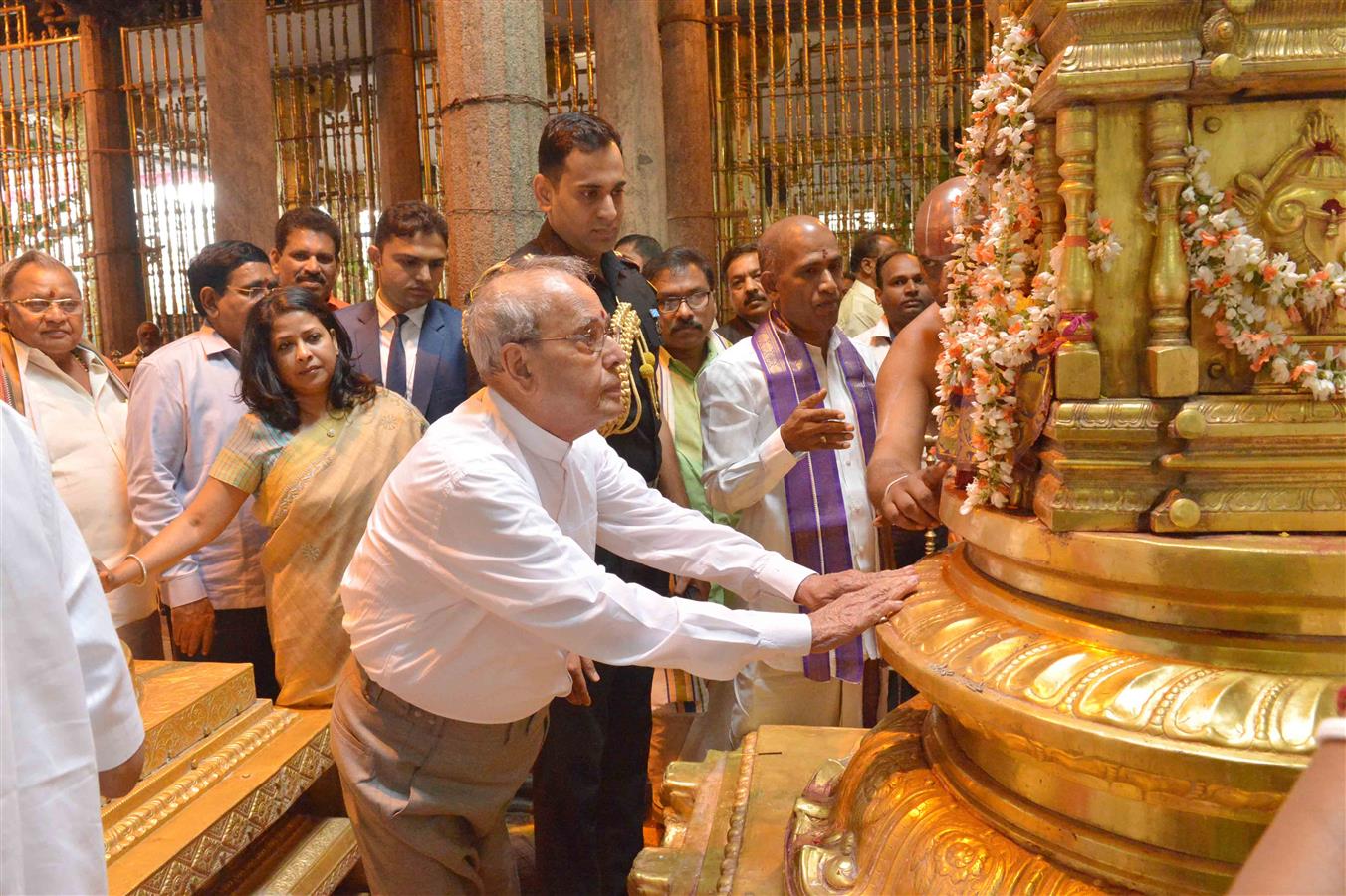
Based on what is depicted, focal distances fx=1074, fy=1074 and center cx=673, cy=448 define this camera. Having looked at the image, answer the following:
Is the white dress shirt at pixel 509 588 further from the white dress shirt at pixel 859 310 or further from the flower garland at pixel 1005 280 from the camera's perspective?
the white dress shirt at pixel 859 310

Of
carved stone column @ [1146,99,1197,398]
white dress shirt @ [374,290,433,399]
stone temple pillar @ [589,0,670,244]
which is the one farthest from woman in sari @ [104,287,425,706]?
stone temple pillar @ [589,0,670,244]

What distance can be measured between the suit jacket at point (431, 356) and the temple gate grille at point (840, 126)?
556 cm

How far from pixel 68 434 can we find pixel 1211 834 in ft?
11.4

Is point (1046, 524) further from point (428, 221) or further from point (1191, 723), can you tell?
point (428, 221)

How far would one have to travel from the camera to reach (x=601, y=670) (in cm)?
305

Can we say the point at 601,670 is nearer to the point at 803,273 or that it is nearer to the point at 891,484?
the point at 891,484

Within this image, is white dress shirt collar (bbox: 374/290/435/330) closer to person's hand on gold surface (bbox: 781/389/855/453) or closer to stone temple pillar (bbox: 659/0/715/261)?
person's hand on gold surface (bbox: 781/389/855/453)

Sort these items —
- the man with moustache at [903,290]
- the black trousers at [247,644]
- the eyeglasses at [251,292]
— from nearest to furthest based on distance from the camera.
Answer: the black trousers at [247,644] → the eyeglasses at [251,292] → the man with moustache at [903,290]

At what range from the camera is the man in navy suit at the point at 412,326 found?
366 centimetres

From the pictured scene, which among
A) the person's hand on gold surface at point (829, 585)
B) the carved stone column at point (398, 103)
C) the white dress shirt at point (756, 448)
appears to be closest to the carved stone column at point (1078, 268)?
the person's hand on gold surface at point (829, 585)

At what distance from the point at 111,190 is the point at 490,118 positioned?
8321 millimetres

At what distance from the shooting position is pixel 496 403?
2234 mm

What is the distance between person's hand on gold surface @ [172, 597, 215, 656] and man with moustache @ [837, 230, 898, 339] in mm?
3727

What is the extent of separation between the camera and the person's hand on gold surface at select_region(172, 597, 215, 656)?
3480 mm
